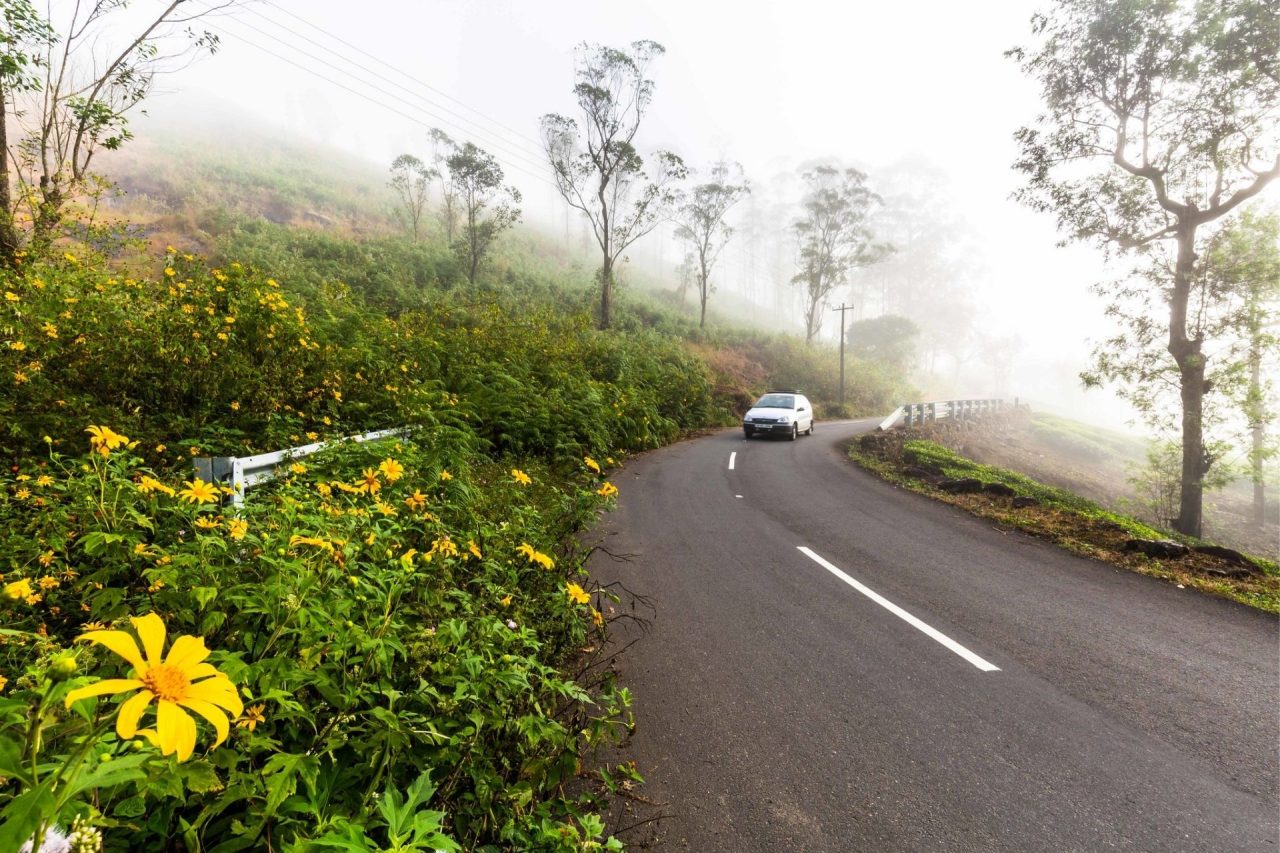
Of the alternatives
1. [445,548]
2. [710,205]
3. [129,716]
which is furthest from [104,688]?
[710,205]

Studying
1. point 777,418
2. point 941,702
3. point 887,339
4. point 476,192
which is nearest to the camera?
point 941,702

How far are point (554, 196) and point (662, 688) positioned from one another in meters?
92.8

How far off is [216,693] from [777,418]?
1657 centimetres

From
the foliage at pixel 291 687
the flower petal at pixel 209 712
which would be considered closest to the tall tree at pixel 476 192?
the foliage at pixel 291 687

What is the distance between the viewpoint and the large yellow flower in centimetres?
79

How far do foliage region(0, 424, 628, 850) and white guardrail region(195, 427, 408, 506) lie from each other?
0.86 feet

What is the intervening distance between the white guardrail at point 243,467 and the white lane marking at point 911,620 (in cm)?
475

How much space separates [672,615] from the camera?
4.23 m

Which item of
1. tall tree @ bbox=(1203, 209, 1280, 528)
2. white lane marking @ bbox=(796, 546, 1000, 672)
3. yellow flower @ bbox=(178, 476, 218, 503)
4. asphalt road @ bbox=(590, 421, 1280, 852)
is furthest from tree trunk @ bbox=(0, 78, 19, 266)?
tall tree @ bbox=(1203, 209, 1280, 528)

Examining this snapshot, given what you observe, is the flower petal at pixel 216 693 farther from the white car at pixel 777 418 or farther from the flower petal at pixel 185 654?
the white car at pixel 777 418

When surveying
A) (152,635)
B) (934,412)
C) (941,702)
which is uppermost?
(934,412)

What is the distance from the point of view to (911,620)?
427 cm

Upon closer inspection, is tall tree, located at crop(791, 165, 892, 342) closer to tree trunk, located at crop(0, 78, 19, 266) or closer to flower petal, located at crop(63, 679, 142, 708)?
tree trunk, located at crop(0, 78, 19, 266)

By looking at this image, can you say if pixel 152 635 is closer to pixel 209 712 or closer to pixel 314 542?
pixel 209 712
